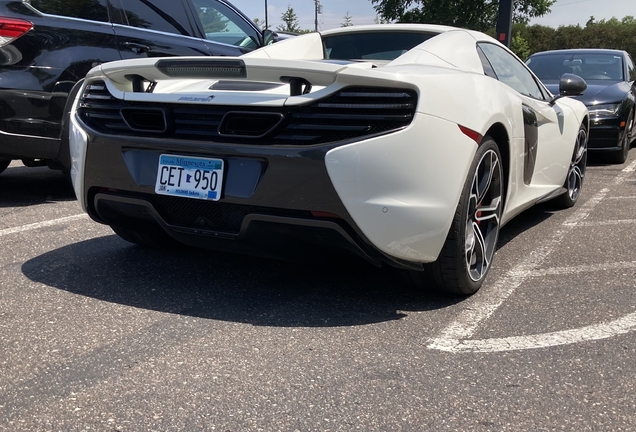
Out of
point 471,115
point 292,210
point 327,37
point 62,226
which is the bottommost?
point 62,226

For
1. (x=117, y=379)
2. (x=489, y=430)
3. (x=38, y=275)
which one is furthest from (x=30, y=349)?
(x=489, y=430)

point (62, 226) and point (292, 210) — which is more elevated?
point (292, 210)

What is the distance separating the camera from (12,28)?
4691 mm

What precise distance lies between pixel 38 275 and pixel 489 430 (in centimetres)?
227

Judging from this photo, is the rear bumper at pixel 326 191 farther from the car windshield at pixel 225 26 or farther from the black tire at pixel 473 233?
the car windshield at pixel 225 26

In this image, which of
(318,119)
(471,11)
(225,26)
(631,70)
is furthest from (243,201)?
(471,11)

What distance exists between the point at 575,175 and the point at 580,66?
13.1ft

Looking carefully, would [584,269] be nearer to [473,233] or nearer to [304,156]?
[473,233]

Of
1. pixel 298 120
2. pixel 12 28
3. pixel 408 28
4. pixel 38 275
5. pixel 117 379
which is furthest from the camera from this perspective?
pixel 12 28

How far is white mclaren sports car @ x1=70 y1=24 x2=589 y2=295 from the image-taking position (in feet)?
8.54

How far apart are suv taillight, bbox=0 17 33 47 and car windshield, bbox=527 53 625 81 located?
6055mm

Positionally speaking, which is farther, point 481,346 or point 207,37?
point 207,37

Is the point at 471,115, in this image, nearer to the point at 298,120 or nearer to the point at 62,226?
the point at 298,120

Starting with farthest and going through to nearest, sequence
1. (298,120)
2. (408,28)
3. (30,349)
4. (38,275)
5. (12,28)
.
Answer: (12,28) < (408,28) < (38,275) < (298,120) < (30,349)
